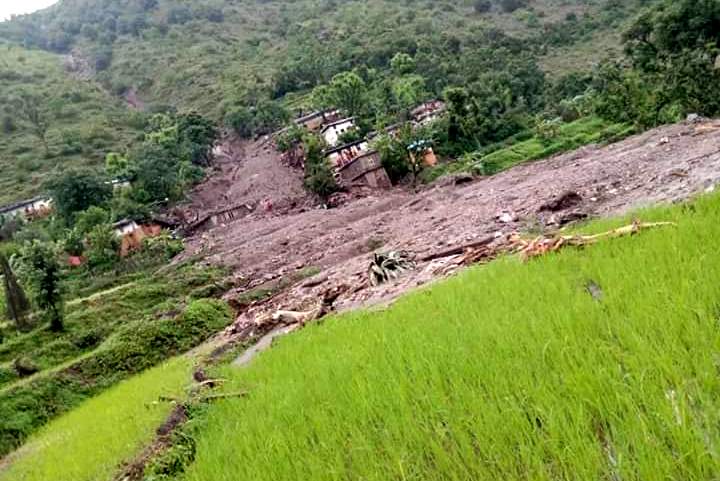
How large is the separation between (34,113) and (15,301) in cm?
6088

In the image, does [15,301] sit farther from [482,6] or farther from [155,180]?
[482,6]

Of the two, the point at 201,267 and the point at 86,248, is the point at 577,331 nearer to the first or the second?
the point at 201,267

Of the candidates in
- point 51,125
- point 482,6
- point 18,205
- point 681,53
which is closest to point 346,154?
point 681,53

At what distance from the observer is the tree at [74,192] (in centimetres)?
4306

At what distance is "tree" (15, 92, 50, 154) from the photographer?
232 feet

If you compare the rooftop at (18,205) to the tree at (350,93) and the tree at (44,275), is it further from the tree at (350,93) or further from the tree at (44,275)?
the tree at (44,275)

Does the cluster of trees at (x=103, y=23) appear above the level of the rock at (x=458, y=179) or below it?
above

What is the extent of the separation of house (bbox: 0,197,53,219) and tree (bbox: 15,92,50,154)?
17.6 meters

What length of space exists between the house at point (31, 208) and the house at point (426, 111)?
30290mm

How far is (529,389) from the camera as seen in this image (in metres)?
3.25

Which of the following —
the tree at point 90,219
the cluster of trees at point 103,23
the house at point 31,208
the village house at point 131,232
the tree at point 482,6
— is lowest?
the village house at point 131,232

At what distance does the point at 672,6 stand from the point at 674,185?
106 ft

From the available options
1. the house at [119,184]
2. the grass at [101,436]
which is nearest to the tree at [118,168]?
the house at [119,184]

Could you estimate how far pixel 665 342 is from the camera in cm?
315
